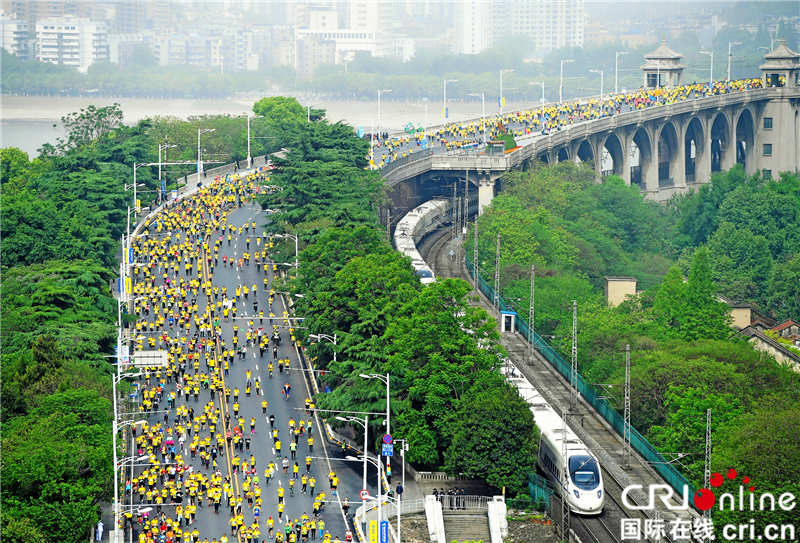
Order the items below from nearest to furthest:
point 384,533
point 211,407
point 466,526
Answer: point 384,533
point 466,526
point 211,407

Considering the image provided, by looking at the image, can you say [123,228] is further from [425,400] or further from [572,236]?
[425,400]

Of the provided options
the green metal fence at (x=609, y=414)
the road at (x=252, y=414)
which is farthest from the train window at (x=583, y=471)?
the road at (x=252, y=414)

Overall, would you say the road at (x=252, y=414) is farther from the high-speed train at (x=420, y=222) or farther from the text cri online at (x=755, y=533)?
the text cri online at (x=755, y=533)

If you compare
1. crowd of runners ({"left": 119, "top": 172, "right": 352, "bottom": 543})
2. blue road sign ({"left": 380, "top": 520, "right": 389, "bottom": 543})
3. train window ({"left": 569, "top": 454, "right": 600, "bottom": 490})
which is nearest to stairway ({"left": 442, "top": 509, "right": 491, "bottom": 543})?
blue road sign ({"left": 380, "top": 520, "right": 389, "bottom": 543})

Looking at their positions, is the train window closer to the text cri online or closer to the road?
the text cri online

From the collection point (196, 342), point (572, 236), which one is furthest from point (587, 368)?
point (572, 236)

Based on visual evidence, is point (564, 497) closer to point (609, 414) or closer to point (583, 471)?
point (583, 471)

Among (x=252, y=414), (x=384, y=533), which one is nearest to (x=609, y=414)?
(x=252, y=414)

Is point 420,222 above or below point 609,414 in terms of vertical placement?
above
